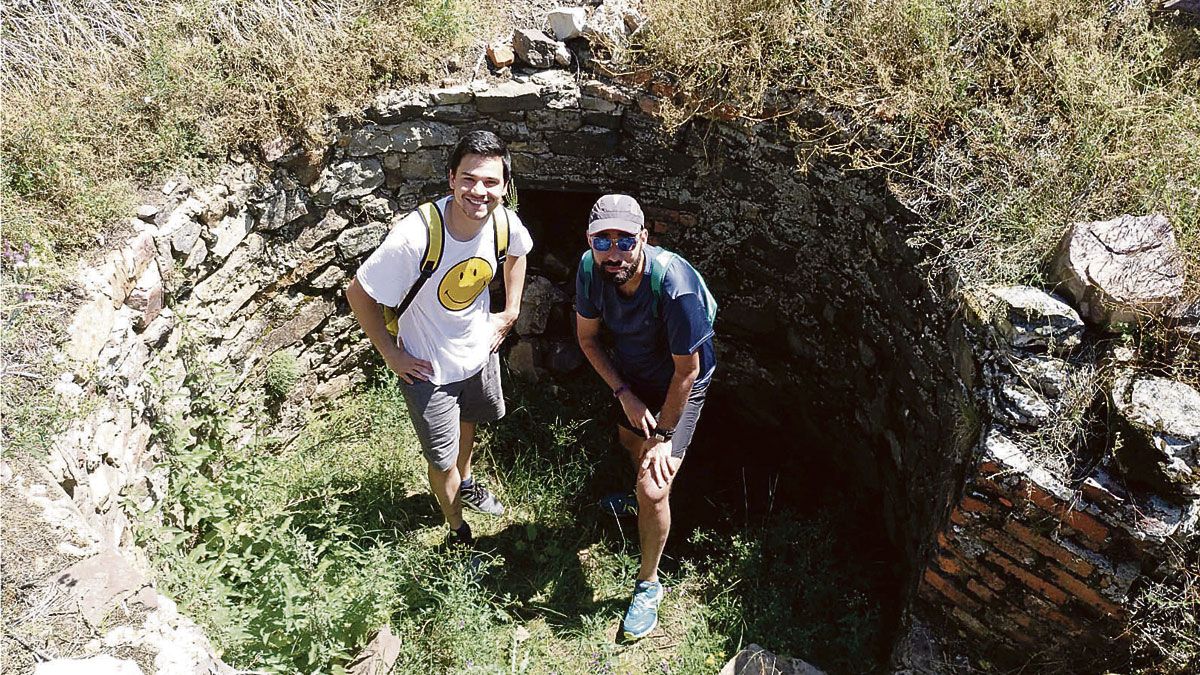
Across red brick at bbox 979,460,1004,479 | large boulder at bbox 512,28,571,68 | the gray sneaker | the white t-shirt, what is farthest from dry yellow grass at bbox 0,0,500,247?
red brick at bbox 979,460,1004,479

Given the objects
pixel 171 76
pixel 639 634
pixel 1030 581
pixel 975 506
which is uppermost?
pixel 171 76

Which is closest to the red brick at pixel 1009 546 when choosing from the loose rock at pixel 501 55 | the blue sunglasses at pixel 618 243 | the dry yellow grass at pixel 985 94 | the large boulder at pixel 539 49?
the dry yellow grass at pixel 985 94

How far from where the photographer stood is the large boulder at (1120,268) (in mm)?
2709

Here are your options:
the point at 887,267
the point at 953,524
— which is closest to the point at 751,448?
the point at 887,267

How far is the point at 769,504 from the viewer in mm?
4562

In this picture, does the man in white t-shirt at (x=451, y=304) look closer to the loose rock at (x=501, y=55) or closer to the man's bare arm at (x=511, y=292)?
the man's bare arm at (x=511, y=292)

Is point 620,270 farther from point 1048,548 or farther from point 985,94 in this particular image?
point 985,94

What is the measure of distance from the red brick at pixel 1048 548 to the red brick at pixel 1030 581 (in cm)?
12

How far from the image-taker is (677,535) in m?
4.30

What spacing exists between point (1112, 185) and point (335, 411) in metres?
4.21

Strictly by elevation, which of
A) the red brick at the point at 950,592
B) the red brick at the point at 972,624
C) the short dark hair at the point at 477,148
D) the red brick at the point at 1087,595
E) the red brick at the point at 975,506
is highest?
the short dark hair at the point at 477,148

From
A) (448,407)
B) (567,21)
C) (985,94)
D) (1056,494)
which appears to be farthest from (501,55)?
(1056,494)

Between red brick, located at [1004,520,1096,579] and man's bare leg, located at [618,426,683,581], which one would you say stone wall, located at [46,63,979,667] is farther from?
man's bare leg, located at [618,426,683,581]

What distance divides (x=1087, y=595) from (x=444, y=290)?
2.57m
